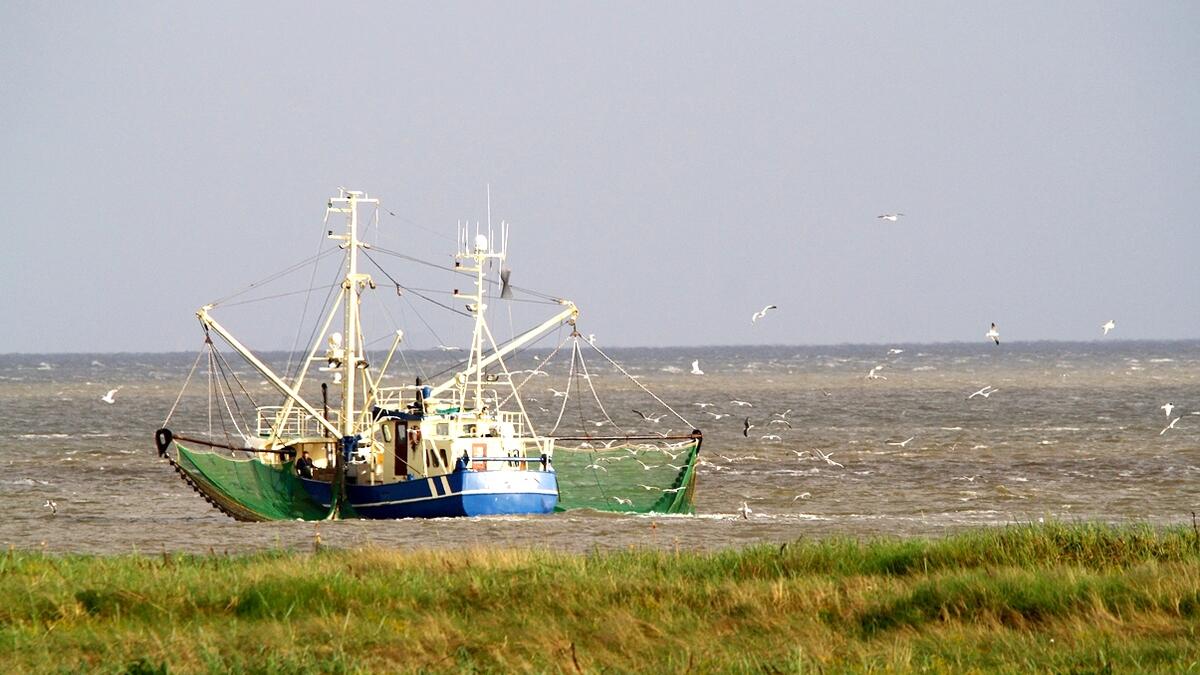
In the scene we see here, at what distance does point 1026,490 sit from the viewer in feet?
145

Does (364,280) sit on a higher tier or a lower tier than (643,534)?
higher

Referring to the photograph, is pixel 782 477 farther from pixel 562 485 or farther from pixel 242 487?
pixel 242 487

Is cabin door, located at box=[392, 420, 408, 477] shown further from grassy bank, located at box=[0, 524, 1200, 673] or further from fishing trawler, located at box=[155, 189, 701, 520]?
grassy bank, located at box=[0, 524, 1200, 673]

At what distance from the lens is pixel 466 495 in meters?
35.6

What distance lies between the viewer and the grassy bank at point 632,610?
1368 cm

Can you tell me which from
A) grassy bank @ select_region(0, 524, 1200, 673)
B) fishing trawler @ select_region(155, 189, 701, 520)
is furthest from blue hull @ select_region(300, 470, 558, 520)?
grassy bank @ select_region(0, 524, 1200, 673)

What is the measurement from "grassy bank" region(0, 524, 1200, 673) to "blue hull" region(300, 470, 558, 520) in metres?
15.6

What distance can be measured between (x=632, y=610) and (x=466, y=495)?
1973 cm

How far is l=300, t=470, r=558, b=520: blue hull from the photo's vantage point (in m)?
35.7

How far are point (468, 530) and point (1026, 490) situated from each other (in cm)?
1809

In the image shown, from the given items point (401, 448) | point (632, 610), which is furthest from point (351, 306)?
point (632, 610)

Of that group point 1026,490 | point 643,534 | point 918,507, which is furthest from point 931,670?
point 1026,490

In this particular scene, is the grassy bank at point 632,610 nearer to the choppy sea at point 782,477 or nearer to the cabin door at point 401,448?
the choppy sea at point 782,477

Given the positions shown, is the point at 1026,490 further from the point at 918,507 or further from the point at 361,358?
the point at 361,358
